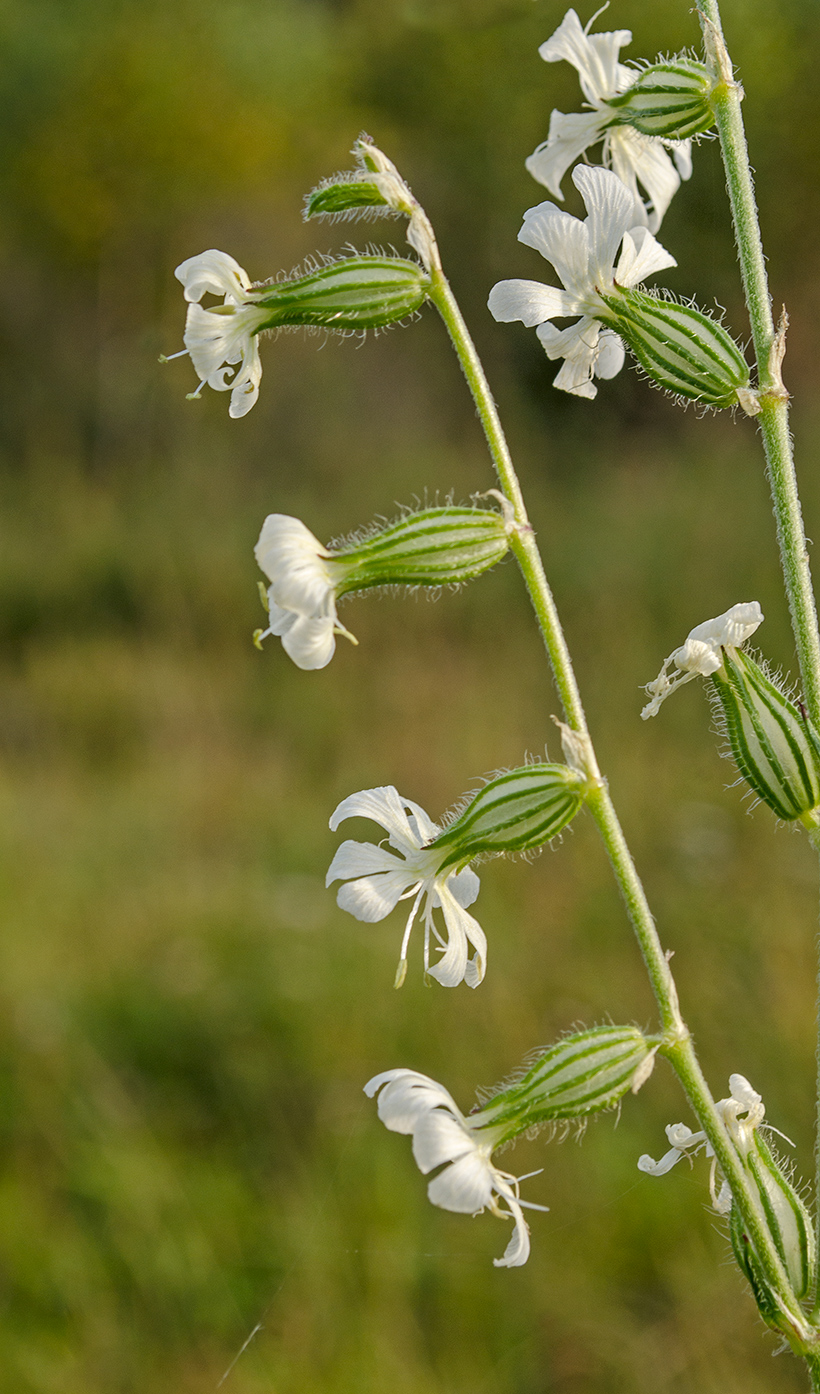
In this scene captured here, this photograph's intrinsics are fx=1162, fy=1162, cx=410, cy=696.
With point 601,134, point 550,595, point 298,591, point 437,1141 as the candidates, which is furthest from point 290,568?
point 601,134

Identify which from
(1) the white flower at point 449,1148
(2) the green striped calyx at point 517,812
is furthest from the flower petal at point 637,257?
(1) the white flower at point 449,1148

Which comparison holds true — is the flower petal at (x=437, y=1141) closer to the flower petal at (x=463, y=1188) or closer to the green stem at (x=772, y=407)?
the flower petal at (x=463, y=1188)

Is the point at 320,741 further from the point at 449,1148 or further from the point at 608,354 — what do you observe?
the point at 449,1148

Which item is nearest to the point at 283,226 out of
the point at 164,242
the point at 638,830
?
the point at 164,242

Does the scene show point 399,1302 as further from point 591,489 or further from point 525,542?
point 591,489

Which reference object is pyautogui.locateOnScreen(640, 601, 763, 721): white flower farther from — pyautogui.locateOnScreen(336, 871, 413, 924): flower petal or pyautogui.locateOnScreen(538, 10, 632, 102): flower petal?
pyautogui.locateOnScreen(538, 10, 632, 102): flower petal
